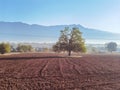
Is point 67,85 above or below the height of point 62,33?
below

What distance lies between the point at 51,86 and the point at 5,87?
316cm

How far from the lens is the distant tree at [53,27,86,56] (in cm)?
6850

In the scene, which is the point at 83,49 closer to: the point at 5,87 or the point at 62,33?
the point at 62,33

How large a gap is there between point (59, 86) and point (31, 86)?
1960 millimetres

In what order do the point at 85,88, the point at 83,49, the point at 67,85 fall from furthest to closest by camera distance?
1. the point at 83,49
2. the point at 67,85
3. the point at 85,88

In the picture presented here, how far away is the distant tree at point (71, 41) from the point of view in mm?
68500

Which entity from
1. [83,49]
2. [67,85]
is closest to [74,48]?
[83,49]

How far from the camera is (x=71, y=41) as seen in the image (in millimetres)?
69875

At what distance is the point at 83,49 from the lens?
68312 mm

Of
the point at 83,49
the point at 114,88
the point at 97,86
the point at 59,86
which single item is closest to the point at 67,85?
the point at 59,86

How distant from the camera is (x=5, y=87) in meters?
17.1

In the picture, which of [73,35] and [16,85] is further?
[73,35]

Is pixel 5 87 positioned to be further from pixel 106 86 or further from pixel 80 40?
pixel 80 40

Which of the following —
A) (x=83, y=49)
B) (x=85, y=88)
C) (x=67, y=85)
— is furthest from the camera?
(x=83, y=49)
